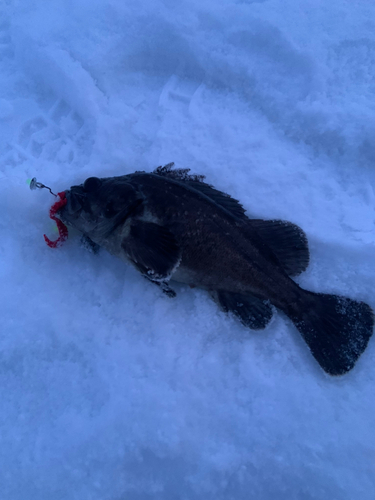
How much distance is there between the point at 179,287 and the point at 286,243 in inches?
47.3

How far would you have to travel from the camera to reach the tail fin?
2881 millimetres

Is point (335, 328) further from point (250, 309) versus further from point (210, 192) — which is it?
point (210, 192)

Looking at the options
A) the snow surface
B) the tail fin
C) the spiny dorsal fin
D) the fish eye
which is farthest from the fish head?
the tail fin

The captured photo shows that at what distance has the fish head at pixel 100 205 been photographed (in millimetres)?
3051

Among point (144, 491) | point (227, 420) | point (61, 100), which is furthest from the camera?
point (61, 100)

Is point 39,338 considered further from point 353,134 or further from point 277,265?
point 353,134

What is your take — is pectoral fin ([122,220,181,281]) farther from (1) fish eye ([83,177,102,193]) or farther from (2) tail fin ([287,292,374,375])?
(2) tail fin ([287,292,374,375])

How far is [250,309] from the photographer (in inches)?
120

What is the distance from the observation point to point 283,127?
12.4 feet

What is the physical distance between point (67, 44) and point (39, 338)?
3.66m

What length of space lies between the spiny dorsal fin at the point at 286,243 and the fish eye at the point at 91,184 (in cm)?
157

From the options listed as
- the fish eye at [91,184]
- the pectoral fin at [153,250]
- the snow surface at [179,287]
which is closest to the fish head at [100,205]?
the fish eye at [91,184]

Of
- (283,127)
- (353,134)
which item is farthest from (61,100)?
(353,134)

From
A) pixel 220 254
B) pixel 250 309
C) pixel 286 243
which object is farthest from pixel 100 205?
pixel 286 243
